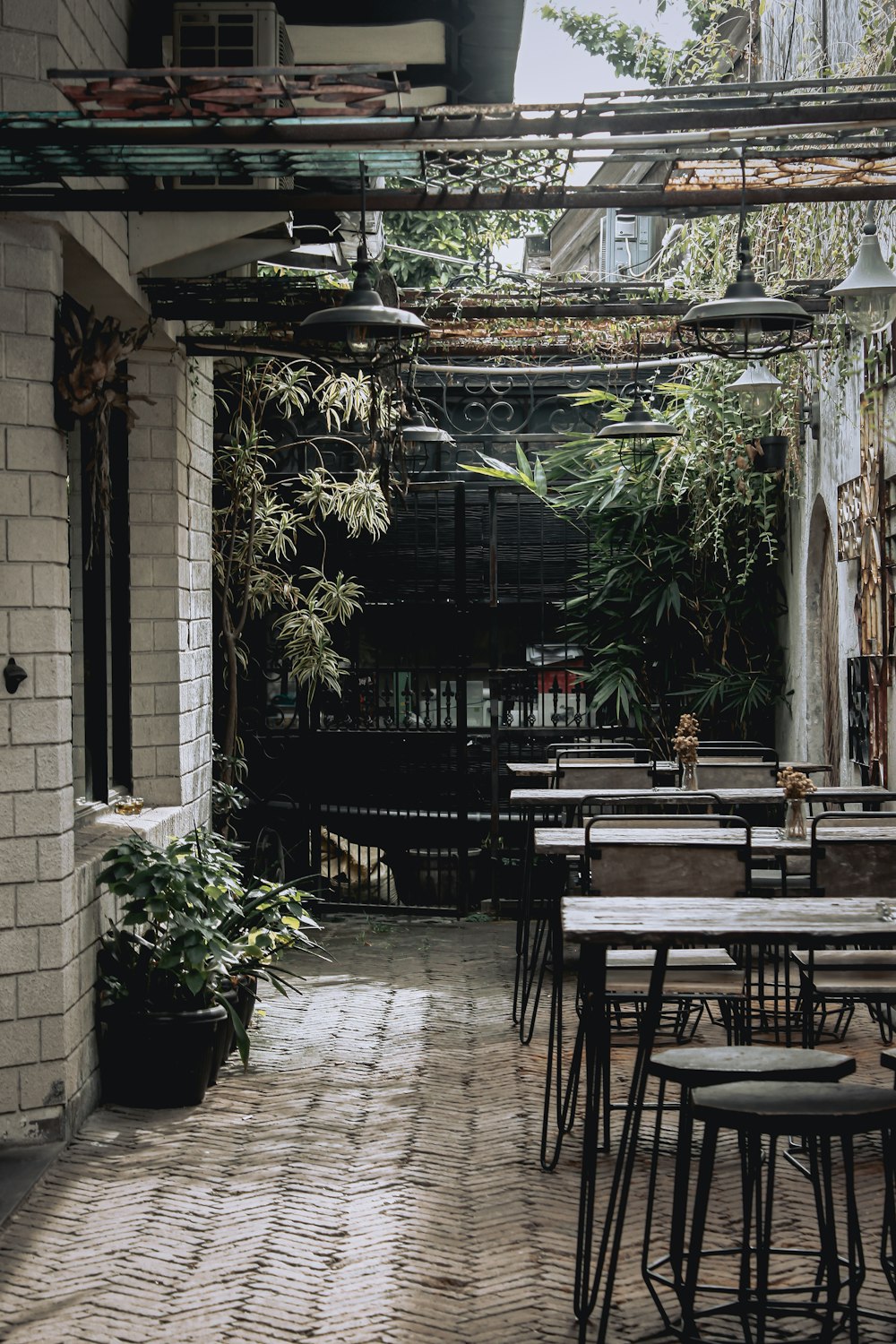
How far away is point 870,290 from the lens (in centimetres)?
617

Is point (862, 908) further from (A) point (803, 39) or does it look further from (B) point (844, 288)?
(A) point (803, 39)

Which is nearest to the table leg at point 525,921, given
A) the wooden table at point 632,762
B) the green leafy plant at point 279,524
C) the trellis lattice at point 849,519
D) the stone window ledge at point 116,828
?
the wooden table at point 632,762

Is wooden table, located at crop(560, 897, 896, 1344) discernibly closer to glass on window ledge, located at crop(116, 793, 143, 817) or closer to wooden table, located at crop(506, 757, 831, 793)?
glass on window ledge, located at crop(116, 793, 143, 817)

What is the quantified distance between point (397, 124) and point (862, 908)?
2594 mm

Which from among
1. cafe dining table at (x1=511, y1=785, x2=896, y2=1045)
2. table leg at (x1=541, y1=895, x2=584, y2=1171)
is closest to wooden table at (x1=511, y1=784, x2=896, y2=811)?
cafe dining table at (x1=511, y1=785, x2=896, y2=1045)

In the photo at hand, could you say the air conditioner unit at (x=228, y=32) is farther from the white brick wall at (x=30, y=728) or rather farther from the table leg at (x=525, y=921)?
the table leg at (x=525, y=921)

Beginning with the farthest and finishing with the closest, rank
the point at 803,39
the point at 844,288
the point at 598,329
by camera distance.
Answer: the point at 803,39 < the point at 598,329 < the point at 844,288

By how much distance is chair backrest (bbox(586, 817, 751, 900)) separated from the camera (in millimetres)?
5191

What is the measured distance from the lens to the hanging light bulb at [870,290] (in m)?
6.17

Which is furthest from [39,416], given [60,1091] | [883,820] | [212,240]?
[883,820]

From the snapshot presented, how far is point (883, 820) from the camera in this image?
633 cm

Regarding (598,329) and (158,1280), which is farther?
(598,329)

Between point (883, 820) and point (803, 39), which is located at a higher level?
point (803, 39)

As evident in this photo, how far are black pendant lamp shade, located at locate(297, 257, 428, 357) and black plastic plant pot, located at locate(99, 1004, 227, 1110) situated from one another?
8.57ft
